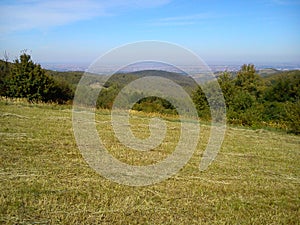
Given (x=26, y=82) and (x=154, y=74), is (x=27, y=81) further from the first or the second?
(x=154, y=74)

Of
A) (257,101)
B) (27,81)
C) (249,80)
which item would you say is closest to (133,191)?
(27,81)

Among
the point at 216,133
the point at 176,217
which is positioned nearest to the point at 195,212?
the point at 176,217

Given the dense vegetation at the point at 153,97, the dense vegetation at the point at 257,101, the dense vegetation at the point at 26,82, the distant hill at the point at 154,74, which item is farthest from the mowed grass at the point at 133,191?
the dense vegetation at the point at 26,82

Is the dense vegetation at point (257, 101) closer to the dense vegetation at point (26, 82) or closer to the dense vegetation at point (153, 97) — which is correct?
the dense vegetation at point (153, 97)

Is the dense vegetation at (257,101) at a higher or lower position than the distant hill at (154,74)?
lower

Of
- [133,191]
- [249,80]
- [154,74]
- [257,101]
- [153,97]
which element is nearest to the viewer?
[133,191]

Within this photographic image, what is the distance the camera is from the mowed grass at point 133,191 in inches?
181

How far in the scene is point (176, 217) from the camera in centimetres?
476

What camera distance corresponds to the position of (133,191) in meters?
5.71

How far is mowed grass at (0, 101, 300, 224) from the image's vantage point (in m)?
4.60

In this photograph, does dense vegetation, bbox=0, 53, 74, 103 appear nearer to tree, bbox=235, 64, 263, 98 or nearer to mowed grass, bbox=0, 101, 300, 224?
mowed grass, bbox=0, 101, 300, 224

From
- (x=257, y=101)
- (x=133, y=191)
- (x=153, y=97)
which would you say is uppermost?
(x=153, y=97)

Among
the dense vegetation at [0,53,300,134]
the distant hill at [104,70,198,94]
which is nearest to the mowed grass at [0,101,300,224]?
the distant hill at [104,70,198,94]

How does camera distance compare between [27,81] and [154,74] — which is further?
[27,81]
